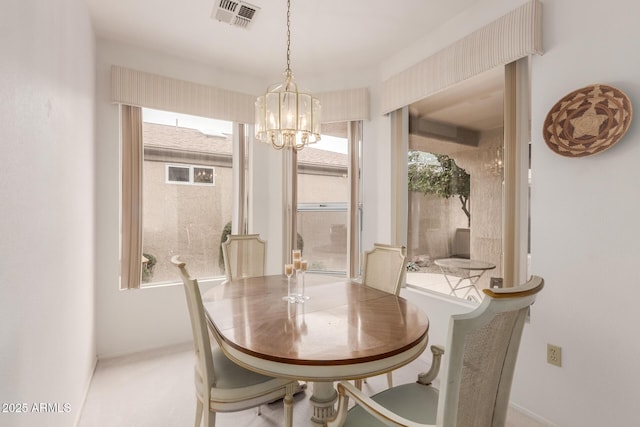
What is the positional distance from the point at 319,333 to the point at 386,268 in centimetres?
115

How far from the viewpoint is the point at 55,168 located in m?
1.59

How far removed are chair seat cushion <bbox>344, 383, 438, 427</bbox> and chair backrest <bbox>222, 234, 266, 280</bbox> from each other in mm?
1732

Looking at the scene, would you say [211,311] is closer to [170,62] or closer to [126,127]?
[126,127]

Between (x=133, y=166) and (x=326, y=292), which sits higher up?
(x=133, y=166)

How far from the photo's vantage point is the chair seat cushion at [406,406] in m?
1.22

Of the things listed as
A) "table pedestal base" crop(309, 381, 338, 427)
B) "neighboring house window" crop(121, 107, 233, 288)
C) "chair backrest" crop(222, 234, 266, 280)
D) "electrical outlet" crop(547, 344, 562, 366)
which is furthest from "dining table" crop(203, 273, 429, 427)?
"neighboring house window" crop(121, 107, 233, 288)

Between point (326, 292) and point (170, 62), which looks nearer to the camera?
point (326, 292)

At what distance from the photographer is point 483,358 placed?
37.2 inches

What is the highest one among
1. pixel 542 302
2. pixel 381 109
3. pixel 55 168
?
pixel 381 109

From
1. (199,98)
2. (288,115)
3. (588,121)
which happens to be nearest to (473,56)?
(588,121)

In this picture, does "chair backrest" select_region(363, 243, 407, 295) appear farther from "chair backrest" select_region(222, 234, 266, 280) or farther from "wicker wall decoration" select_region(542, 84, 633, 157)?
"wicker wall decoration" select_region(542, 84, 633, 157)

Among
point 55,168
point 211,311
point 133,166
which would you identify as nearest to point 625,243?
point 211,311

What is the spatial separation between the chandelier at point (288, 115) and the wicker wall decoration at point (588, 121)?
1.46m

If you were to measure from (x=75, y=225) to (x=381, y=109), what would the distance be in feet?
9.19
